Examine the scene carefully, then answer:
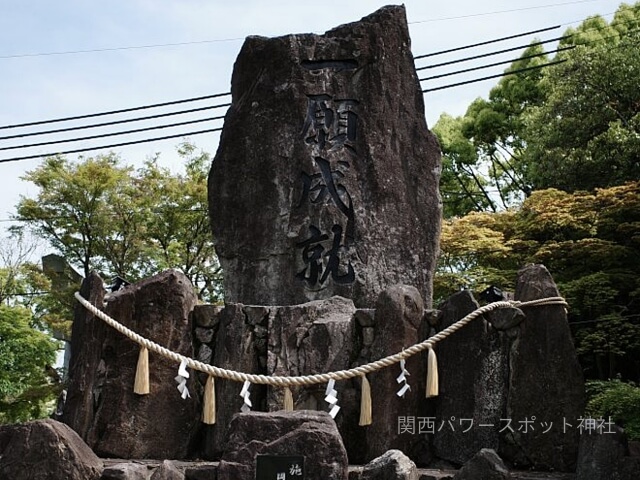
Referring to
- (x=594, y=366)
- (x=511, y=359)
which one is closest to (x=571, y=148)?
(x=594, y=366)

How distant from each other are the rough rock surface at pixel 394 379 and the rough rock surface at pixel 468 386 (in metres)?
0.15

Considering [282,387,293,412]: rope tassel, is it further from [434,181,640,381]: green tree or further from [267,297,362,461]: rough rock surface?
[434,181,640,381]: green tree

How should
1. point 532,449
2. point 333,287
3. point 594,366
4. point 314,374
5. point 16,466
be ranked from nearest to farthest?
point 16,466
point 532,449
point 314,374
point 333,287
point 594,366

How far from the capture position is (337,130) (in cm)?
741

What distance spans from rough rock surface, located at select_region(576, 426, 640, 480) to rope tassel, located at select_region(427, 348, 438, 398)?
1.03 meters

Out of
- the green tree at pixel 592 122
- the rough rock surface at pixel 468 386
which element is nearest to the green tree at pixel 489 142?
the green tree at pixel 592 122

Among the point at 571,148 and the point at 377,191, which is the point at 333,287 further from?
the point at 571,148

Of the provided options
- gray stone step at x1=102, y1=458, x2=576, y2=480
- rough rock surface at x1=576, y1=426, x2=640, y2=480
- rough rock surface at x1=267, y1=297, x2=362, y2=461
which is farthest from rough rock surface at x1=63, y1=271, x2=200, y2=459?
rough rock surface at x1=576, y1=426, x2=640, y2=480

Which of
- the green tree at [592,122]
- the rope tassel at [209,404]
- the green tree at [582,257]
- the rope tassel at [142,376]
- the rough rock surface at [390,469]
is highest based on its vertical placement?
the green tree at [592,122]

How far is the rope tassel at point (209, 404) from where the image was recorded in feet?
19.0

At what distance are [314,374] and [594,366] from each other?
6587 mm

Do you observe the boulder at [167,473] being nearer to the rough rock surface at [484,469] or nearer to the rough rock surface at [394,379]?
the rough rock surface at [394,379]

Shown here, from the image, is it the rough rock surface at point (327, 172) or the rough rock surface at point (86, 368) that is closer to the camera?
the rough rock surface at point (86, 368)

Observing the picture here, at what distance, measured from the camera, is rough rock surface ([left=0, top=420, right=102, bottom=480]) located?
4824 millimetres
